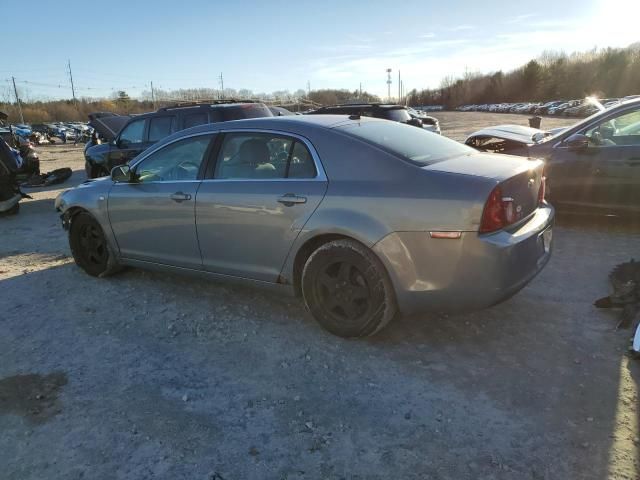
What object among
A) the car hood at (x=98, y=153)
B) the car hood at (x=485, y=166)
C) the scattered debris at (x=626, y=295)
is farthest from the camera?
the car hood at (x=98, y=153)

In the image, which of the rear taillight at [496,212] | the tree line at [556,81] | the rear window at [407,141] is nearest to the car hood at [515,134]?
the rear window at [407,141]

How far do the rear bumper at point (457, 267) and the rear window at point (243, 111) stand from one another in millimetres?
5961

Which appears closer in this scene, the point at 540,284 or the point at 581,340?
the point at 581,340

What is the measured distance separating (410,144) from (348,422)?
2.10 m

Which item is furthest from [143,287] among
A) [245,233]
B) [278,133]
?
[278,133]

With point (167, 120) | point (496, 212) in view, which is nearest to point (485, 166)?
point (496, 212)

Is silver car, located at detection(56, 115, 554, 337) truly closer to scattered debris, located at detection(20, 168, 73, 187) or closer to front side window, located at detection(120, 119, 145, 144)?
front side window, located at detection(120, 119, 145, 144)

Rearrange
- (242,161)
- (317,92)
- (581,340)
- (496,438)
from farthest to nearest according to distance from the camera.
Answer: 1. (317,92)
2. (242,161)
3. (581,340)
4. (496,438)

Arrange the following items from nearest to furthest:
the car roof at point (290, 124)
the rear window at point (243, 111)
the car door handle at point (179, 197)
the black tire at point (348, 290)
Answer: the black tire at point (348, 290) < the car roof at point (290, 124) < the car door handle at point (179, 197) < the rear window at point (243, 111)

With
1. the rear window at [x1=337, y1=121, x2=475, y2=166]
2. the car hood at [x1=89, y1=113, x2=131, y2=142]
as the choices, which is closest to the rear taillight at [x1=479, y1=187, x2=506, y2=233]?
the rear window at [x1=337, y1=121, x2=475, y2=166]

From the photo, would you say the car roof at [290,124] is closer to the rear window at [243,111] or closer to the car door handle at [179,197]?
the car door handle at [179,197]

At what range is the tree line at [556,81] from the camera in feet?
238

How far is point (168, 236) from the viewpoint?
4.53m

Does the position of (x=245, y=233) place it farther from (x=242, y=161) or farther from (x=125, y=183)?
(x=125, y=183)
